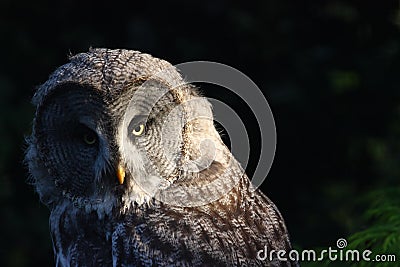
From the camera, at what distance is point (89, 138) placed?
10.3ft

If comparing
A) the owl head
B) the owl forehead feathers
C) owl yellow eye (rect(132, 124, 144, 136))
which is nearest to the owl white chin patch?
the owl head

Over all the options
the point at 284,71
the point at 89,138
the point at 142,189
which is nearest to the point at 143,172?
the point at 142,189

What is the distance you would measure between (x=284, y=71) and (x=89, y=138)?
268 cm

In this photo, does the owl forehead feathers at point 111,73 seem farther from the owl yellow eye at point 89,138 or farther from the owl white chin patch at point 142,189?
Answer: the owl white chin patch at point 142,189

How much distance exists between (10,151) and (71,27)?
999 millimetres

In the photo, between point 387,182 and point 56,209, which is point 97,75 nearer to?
point 56,209

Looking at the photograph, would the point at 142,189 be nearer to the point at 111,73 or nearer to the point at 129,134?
the point at 129,134

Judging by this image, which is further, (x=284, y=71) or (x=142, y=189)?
(x=284, y=71)

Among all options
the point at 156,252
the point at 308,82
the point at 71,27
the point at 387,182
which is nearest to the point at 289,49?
the point at 308,82

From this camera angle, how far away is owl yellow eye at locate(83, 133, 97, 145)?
312 centimetres

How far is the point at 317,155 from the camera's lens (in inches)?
227

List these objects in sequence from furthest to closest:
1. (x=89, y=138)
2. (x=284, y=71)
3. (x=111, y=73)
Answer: (x=284, y=71), (x=89, y=138), (x=111, y=73)

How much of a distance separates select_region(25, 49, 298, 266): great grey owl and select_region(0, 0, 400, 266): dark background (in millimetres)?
2165

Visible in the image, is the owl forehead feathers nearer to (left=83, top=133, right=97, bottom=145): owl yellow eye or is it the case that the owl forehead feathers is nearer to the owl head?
the owl head
